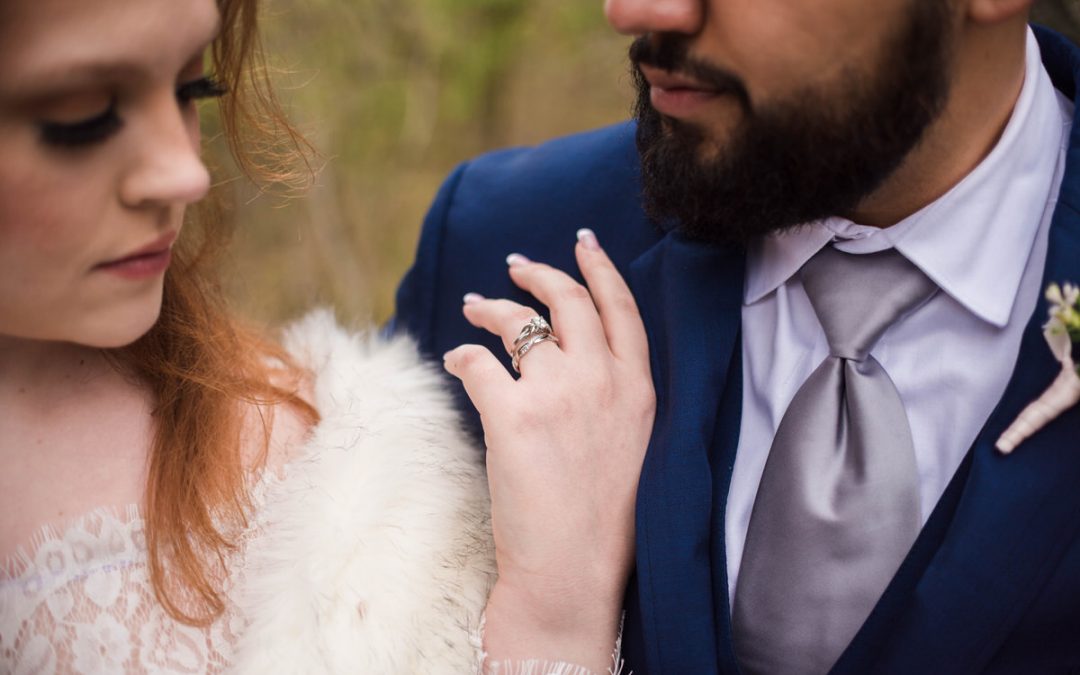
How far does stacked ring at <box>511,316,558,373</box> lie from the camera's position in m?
1.66

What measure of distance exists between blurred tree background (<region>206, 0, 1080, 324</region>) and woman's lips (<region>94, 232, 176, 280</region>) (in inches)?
130

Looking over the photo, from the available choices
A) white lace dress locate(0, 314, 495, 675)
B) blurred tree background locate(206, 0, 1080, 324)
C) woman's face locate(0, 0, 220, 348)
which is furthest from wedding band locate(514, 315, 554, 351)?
blurred tree background locate(206, 0, 1080, 324)

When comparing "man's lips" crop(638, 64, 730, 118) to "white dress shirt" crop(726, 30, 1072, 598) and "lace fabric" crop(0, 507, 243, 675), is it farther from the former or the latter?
"lace fabric" crop(0, 507, 243, 675)

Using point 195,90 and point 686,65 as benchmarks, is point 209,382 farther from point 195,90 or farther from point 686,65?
point 686,65

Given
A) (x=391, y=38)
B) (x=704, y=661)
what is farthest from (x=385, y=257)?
(x=704, y=661)

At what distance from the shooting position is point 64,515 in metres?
1.42

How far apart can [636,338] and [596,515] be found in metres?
0.34

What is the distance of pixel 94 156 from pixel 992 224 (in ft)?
4.46

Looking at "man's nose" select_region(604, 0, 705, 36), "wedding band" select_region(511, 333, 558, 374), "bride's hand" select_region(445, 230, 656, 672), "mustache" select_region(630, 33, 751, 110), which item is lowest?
"bride's hand" select_region(445, 230, 656, 672)

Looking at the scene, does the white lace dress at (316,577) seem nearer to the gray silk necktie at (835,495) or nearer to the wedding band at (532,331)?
the wedding band at (532,331)

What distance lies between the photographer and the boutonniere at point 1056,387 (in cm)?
133

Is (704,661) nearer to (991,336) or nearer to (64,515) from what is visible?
(991,336)

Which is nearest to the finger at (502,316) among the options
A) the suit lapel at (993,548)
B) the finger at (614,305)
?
the finger at (614,305)

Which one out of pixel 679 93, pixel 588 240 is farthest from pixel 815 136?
pixel 588 240
